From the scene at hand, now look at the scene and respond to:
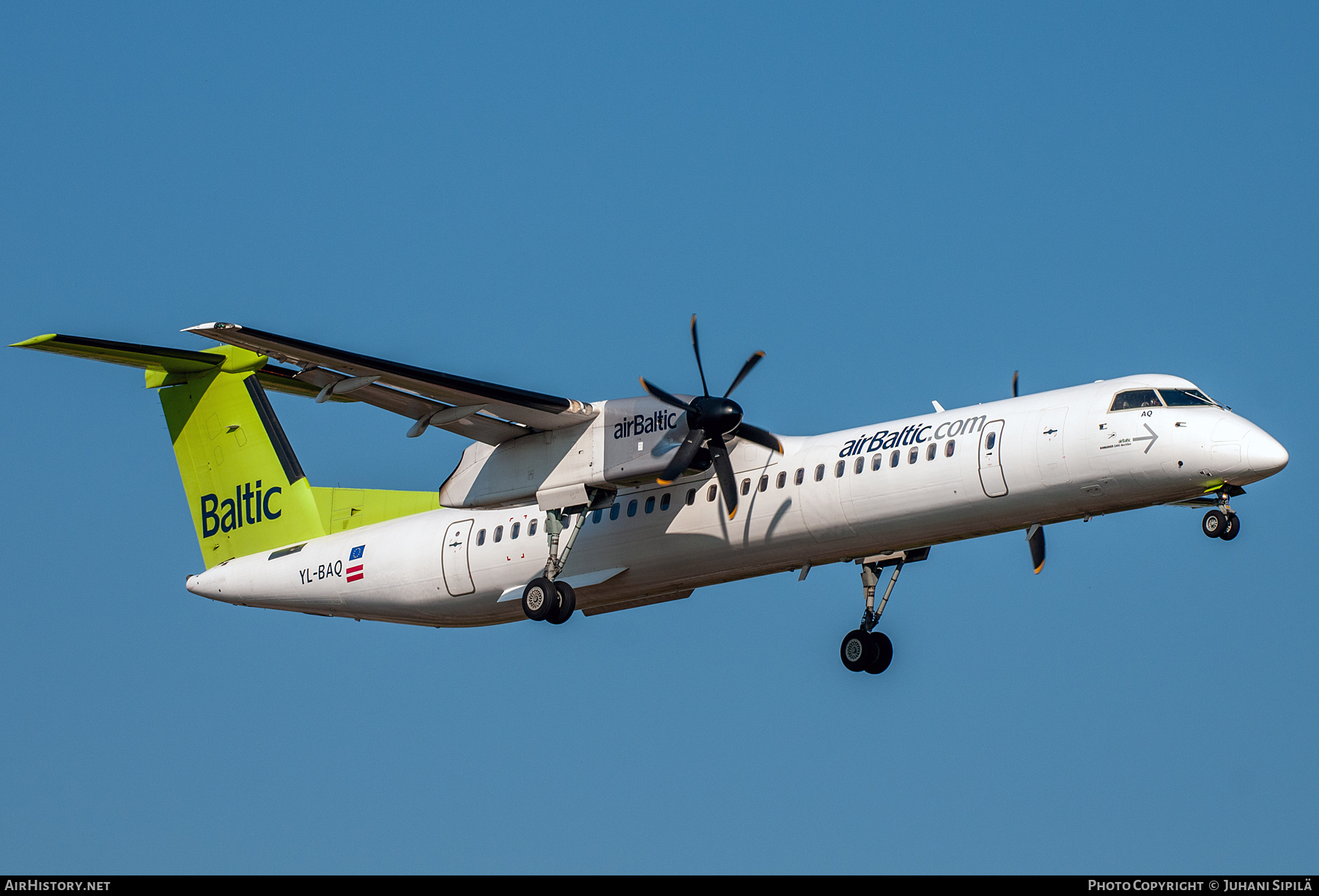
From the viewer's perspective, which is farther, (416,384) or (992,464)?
(416,384)

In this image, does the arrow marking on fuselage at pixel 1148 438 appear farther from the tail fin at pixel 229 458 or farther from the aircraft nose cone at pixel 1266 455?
the tail fin at pixel 229 458

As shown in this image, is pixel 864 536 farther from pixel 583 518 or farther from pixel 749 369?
pixel 583 518

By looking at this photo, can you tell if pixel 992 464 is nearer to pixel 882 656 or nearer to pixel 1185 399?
pixel 1185 399

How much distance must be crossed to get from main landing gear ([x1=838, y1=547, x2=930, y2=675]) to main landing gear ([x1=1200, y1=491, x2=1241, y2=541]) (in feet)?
15.0

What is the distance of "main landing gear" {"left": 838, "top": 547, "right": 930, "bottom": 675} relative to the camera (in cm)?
2159

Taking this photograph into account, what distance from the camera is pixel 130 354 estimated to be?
75.1 ft

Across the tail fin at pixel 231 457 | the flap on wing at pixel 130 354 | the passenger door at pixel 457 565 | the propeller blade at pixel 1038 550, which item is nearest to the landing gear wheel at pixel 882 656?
the propeller blade at pixel 1038 550

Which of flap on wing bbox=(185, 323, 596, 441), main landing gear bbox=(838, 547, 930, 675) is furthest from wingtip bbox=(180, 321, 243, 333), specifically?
main landing gear bbox=(838, 547, 930, 675)

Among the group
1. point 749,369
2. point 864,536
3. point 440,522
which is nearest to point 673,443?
point 749,369

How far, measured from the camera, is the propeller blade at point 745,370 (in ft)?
67.8

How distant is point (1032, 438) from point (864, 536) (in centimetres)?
258

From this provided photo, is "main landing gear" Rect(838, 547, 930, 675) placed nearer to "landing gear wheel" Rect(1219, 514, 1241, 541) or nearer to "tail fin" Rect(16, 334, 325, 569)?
"landing gear wheel" Rect(1219, 514, 1241, 541)

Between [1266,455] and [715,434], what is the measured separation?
22.2 ft

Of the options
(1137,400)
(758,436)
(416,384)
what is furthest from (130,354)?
(1137,400)
